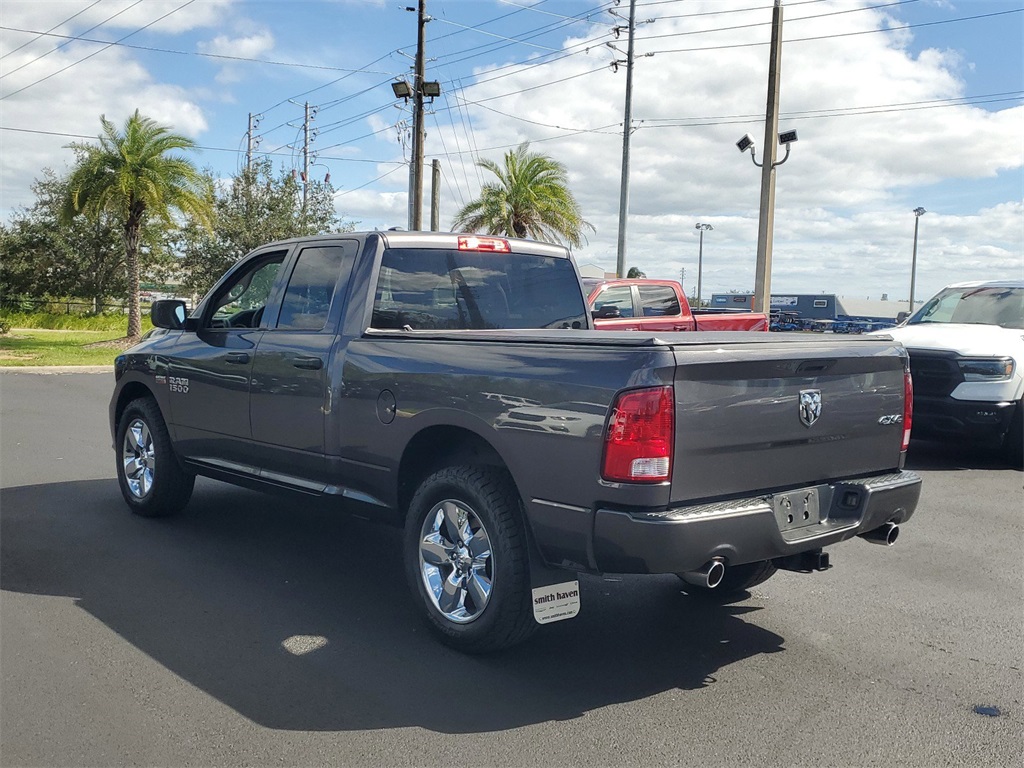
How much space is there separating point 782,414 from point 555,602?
1259 mm

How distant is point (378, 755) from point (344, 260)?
2.86 meters

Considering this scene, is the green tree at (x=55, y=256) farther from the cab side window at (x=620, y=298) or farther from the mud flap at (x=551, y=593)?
the mud flap at (x=551, y=593)

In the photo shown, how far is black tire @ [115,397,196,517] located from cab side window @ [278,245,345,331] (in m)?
1.58

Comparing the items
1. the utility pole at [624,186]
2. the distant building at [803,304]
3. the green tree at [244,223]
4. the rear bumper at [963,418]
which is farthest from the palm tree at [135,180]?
the distant building at [803,304]

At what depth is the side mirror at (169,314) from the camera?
6.21 m

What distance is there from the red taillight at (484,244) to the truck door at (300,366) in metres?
0.67

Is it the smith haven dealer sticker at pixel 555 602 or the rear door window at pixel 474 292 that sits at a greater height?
the rear door window at pixel 474 292

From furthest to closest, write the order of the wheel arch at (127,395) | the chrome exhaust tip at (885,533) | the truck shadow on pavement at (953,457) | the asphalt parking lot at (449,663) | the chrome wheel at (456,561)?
the truck shadow on pavement at (953,457) → the wheel arch at (127,395) → the chrome exhaust tip at (885,533) → the chrome wheel at (456,561) → the asphalt parking lot at (449,663)

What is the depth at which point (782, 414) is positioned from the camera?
3.96m

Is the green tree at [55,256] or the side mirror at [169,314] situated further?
the green tree at [55,256]

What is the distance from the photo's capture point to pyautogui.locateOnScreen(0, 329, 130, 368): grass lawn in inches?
833

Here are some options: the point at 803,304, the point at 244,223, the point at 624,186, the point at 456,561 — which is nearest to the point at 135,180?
the point at 244,223

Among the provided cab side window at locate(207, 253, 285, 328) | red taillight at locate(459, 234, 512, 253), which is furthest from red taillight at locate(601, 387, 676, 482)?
cab side window at locate(207, 253, 285, 328)

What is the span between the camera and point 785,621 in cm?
487
